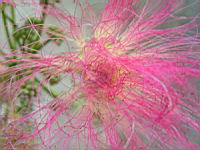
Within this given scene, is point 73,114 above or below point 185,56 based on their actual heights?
below

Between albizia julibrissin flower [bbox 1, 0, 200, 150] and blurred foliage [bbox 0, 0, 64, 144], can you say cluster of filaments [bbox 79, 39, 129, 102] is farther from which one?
blurred foliage [bbox 0, 0, 64, 144]

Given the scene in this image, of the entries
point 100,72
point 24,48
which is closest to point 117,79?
point 100,72

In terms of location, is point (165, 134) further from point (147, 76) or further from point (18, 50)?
point (18, 50)

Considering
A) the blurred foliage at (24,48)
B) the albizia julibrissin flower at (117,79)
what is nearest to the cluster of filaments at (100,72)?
the albizia julibrissin flower at (117,79)

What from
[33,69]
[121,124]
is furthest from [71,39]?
[121,124]

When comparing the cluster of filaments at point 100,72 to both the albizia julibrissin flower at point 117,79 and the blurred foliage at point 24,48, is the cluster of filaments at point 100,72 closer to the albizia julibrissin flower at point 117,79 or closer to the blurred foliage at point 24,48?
the albizia julibrissin flower at point 117,79

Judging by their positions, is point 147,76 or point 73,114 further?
point 73,114

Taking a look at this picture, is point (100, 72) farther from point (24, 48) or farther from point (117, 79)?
point (24, 48)

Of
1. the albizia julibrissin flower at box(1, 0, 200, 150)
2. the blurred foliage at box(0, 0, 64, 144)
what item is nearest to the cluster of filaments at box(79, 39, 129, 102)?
the albizia julibrissin flower at box(1, 0, 200, 150)
